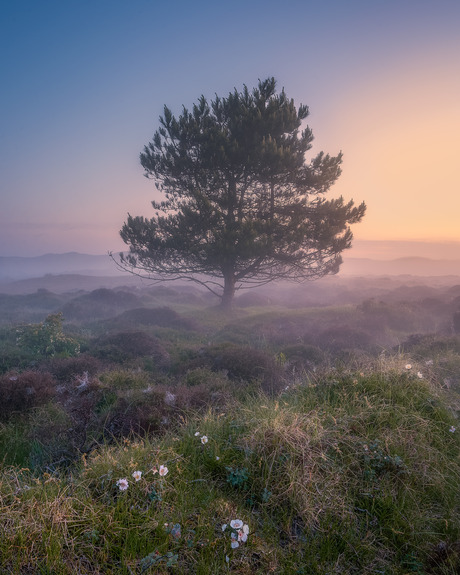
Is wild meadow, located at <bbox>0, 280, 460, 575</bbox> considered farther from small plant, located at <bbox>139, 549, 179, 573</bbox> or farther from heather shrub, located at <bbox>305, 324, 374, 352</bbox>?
heather shrub, located at <bbox>305, 324, 374, 352</bbox>

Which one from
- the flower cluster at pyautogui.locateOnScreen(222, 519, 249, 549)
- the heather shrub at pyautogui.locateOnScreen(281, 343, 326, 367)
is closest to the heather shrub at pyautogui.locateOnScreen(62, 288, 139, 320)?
the heather shrub at pyautogui.locateOnScreen(281, 343, 326, 367)

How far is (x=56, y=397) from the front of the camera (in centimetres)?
678

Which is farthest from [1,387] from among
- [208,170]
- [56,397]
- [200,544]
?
[208,170]

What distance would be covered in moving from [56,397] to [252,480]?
5360mm

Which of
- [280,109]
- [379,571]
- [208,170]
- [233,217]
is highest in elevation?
[280,109]

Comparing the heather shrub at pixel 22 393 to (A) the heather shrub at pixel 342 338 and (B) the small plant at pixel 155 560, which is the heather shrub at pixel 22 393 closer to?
(B) the small plant at pixel 155 560

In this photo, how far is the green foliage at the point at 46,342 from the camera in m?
12.1

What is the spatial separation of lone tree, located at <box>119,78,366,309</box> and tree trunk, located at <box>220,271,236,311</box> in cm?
144

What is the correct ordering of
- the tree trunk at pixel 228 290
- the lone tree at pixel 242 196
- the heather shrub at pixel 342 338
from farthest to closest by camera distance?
1. the tree trunk at pixel 228 290
2. the lone tree at pixel 242 196
3. the heather shrub at pixel 342 338

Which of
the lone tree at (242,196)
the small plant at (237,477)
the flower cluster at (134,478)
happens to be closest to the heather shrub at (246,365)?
the small plant at (237,477)

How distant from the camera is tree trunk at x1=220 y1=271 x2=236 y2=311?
80.0 ft

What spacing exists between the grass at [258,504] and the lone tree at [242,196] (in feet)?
52.6

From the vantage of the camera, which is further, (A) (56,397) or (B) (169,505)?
(A) (56,397)

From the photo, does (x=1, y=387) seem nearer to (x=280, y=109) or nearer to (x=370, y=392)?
(x=370, y=392)
